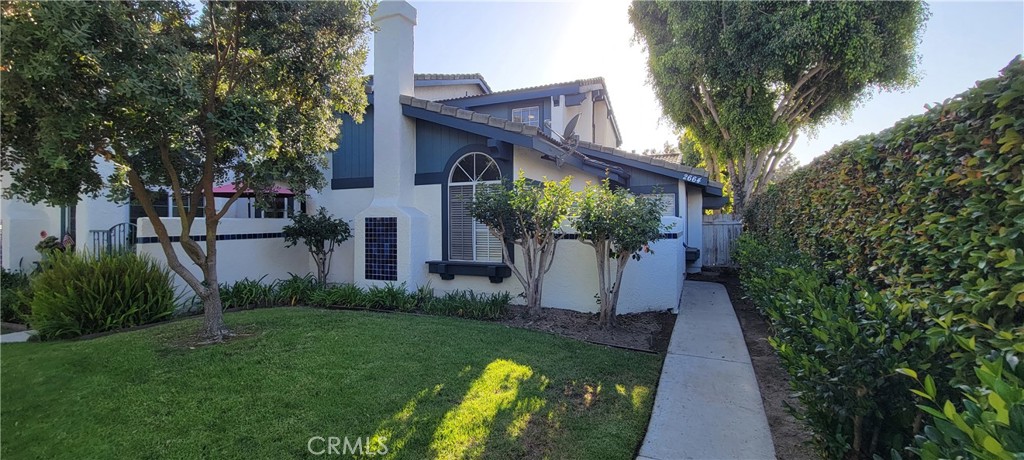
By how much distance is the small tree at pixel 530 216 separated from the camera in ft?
22.4

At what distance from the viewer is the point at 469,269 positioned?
866cm

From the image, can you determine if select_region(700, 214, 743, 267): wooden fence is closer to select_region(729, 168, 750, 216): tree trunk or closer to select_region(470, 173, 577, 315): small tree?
select_region(729, 168, 750, 216): tree trunk

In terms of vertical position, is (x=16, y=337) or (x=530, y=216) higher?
(x=530, y=216)

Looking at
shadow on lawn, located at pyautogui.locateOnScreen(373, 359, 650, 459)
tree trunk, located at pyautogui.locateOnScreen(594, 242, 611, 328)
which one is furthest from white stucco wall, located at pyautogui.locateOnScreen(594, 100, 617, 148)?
shadow on lawn, located at pyautogui.locateOnScreen(373, 359, 650, 459)

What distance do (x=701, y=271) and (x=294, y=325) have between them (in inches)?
465

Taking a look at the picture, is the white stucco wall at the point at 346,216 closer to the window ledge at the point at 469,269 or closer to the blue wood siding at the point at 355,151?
the blue wood siding at the point at 355,151

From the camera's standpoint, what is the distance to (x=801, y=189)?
6.31 m

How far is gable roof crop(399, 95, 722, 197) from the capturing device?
799 cm

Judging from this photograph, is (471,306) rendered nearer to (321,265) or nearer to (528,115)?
(321,265)

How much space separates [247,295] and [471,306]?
4502 millimetres

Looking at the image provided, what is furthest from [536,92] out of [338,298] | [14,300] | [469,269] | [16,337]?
[14,300]

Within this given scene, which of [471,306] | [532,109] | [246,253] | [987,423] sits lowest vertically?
[471,306]

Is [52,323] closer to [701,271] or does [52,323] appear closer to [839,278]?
[839,278]

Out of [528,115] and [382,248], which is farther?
[528,115]
